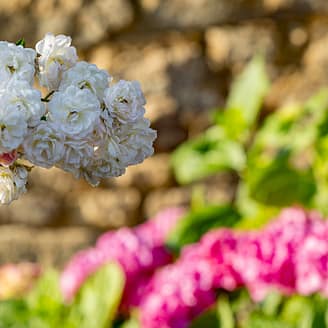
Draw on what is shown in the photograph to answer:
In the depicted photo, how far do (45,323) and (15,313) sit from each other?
2.7 inches

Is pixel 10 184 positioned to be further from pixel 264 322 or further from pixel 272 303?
pixel 272 303

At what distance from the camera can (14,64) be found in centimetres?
65

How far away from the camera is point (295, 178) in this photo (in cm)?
152

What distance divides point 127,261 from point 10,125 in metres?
0.83

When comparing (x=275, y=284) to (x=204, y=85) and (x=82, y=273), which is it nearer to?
(x=82, y=273)

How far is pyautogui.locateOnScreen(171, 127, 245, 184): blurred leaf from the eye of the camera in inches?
62.2

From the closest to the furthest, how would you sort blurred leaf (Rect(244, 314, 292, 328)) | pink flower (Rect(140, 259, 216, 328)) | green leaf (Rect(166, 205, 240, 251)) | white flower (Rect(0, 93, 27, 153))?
white flower (Rect(0, 93, 27, 153)) < blurred leaf (Rect(244, 314, 292, 328)) < pink flower (Rect(140, 259, 216, 328)) < green leaf (Rect(166, 205, 240, 251))

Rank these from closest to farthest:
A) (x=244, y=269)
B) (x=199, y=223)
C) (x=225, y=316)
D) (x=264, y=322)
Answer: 1. (x=264, y=322)
2. (x=225, y=316)
3. (x=244, y=269)
4. (x=199, y=223)

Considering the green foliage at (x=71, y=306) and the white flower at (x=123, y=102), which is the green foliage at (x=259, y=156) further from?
the white flower at (x=123, y=102)

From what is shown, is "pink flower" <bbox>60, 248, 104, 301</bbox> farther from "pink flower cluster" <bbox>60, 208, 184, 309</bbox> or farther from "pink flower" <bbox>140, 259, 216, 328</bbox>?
"pink flower" <bbox>140, 259, 216, 328</bbox>

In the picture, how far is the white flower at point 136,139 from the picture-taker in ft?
2.29

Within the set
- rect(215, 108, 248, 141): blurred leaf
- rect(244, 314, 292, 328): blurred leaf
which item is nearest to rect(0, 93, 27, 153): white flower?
rect(244, 314, 292, 328): blurred leaf

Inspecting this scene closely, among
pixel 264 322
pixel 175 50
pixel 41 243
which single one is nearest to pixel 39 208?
pixel 41 243

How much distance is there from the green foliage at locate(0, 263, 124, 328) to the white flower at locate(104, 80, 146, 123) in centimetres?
60
